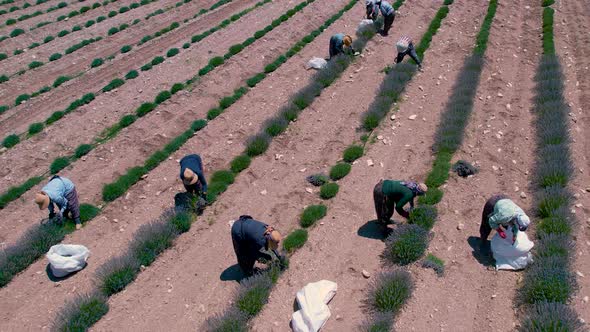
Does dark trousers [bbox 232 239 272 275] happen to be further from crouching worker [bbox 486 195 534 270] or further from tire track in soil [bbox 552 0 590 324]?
tire track in soil [bbox 552 0 590 324]

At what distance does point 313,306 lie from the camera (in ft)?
24.0

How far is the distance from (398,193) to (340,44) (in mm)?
8762

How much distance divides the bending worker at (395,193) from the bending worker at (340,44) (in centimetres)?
820

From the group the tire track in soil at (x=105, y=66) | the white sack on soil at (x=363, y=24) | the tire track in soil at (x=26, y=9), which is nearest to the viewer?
the tire track in soil at (x=105, y=66)

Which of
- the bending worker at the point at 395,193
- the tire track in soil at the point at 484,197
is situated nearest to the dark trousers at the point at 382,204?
the bending worker at the point at 395,193

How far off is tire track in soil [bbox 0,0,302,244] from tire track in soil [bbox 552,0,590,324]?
9.38 metres

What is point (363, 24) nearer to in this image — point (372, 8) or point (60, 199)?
point (372, 8)

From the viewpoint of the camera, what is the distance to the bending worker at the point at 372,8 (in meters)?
17.5

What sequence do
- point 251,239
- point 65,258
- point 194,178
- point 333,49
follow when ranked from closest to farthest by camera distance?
point 251,239, point 65,258, point 194,178, point 333,49

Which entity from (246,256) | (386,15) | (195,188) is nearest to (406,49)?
(386,15)

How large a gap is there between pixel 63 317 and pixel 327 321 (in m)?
4.13

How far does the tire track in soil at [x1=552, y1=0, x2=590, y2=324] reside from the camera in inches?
311

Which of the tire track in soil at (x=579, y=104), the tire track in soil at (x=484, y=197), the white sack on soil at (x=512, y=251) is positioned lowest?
the tire track in soil at (x=579, y=104)

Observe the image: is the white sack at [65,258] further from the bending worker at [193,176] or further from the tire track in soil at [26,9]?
the tire track in soil at [26,9]
